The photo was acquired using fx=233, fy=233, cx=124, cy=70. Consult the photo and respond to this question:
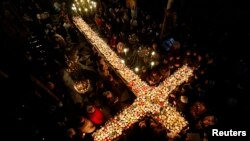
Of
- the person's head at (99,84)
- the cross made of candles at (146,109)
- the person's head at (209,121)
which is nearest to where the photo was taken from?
the cross made of candles at (146,109)

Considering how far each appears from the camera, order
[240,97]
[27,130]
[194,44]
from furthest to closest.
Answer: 1. [194,44]
2. [240,97]
3. [27,130]

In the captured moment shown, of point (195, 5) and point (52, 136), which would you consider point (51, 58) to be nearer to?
point (52, 136)

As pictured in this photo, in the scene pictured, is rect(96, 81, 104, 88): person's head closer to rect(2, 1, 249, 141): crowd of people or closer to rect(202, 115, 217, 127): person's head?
rect(2, 1, 249, 141): crowd of people

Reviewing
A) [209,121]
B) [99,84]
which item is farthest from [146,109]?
[99,84]

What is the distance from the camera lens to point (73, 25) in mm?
10859

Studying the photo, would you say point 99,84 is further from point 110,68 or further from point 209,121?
point 209,121

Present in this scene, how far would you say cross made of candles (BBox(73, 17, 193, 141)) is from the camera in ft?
20.8

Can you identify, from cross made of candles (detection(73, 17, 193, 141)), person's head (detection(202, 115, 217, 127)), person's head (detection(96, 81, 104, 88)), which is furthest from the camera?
person's head (detection(96, 81, 104, 88))

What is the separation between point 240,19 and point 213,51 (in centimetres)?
180

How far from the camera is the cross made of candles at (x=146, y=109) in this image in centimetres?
633

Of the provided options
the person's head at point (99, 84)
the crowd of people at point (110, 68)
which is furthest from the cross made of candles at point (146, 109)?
the person's head at point (99, 84)

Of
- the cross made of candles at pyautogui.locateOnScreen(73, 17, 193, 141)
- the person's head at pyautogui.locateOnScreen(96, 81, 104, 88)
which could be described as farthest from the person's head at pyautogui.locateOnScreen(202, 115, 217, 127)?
the person's head at pyautogui.locateOnScreen(96, 81, 104, 88)

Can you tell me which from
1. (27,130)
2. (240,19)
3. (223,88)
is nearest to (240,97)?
(223,88)

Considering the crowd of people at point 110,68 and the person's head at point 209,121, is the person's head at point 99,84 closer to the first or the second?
the crowd of people at point 110,68
